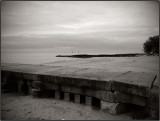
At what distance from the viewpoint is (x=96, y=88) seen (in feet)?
12.1

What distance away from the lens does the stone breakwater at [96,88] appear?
3.06 m

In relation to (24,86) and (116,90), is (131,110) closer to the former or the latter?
(116,90)

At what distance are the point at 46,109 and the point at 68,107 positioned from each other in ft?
1.96

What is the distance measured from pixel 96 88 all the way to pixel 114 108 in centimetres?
65

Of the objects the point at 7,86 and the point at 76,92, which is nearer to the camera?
the point at 76,92

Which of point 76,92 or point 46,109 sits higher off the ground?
point 76,92

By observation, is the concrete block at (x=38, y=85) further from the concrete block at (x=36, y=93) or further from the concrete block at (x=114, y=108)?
the concrete block at (x=114, y=108)

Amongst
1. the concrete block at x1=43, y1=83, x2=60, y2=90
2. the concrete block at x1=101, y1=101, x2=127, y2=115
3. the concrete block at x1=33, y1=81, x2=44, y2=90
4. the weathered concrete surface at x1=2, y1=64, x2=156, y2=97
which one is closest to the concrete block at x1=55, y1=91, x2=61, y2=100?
the concrete block at x1=43, y1=83, x2=60, y2=90

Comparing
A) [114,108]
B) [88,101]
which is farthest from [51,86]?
[114,108]

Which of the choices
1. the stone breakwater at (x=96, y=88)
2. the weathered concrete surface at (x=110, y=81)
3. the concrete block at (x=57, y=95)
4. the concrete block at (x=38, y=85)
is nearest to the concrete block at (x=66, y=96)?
the stone breakwater at (x=96, y=88)

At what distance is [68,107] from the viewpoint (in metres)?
3.91

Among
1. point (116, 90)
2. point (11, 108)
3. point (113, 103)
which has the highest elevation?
point (116, 90)

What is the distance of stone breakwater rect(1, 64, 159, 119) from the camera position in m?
3.06

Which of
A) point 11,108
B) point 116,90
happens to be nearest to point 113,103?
point 116,90
